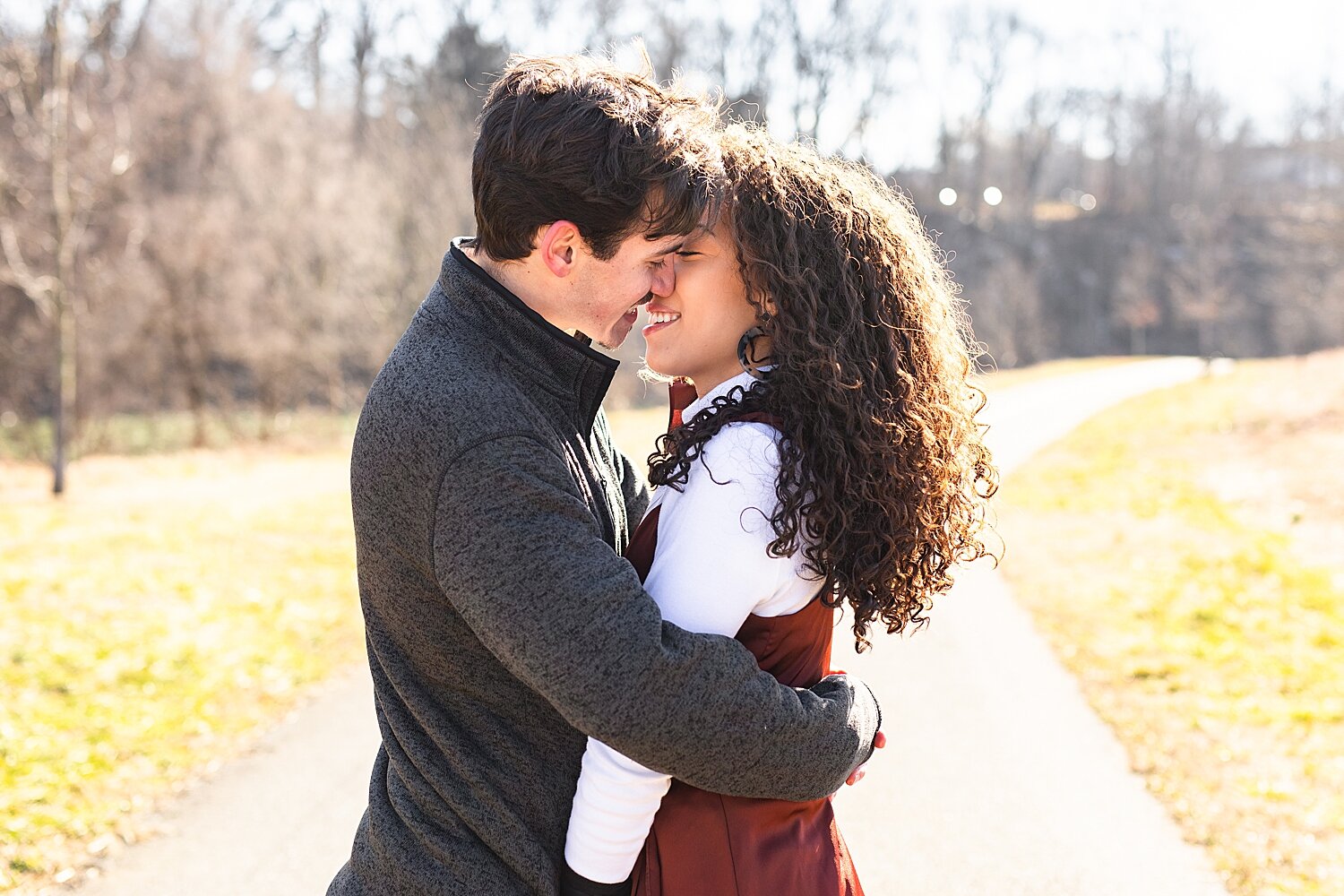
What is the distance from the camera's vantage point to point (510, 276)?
6.21ft

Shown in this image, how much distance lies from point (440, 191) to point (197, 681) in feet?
71.6

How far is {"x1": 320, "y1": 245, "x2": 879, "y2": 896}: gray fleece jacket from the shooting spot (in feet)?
5.26

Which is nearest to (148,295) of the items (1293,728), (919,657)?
(919,657)

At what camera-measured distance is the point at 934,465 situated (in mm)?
2000

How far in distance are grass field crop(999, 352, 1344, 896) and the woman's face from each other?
138cm

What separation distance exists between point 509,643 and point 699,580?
1.02 ft

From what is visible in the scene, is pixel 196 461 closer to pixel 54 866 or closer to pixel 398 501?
pixel 54 866

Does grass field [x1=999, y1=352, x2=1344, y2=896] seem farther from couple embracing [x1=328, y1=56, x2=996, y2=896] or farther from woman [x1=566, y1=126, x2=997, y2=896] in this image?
couple embracing [x1=328, y1=56, x2=996, y2=896]

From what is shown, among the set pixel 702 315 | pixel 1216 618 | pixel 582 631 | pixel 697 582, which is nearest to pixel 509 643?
pixel 582 631

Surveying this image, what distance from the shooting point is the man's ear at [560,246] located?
181 centimetres

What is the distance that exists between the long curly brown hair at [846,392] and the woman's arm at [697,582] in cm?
3

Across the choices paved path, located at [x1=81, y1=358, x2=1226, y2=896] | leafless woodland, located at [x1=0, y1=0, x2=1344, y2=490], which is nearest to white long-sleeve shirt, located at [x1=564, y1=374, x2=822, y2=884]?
paved path, located at [x1=81, y1=358, x2=1226, y2=896]

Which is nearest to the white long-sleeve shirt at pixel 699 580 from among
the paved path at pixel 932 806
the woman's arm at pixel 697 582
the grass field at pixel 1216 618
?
the woman's arm at pixel 697 582

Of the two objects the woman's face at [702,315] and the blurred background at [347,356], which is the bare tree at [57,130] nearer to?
the blurred background at [347,356]
